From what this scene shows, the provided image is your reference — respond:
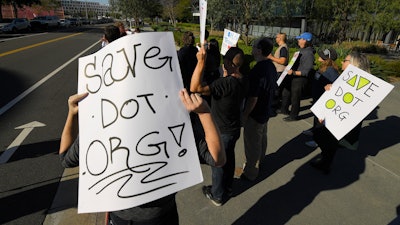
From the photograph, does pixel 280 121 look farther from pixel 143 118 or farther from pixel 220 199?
pixel 143 118

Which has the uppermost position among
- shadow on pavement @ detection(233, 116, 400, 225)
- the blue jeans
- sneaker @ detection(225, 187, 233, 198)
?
the blue jeans

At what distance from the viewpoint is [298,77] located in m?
5.83

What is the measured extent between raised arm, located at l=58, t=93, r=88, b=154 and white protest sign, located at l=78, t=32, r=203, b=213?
116mm

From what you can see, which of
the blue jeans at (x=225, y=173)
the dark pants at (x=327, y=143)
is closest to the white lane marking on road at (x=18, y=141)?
the blue jeans at (x=225, y=173)

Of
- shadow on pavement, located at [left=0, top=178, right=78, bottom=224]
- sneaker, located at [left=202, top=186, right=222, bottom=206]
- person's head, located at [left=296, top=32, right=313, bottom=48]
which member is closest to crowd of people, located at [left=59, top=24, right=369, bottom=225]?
sneaker, located at [left=202, top=186, right=222, bottom=206]

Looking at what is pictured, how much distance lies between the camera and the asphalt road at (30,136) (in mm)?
3225

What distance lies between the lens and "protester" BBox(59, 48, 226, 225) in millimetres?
1481

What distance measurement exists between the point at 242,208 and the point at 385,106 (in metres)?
6.36

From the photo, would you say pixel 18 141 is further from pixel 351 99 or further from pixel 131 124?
pixel 351 99

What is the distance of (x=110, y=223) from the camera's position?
174 cm

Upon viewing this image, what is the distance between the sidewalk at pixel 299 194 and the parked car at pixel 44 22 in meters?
38.1

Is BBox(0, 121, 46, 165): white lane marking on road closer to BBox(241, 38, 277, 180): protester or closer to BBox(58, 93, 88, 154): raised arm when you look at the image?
BBox(58, 93, 88, 154): raised arm

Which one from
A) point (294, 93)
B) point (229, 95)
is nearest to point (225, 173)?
point (229, 95)

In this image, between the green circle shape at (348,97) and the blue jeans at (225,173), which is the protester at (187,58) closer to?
the blue jeans at (225,173)
